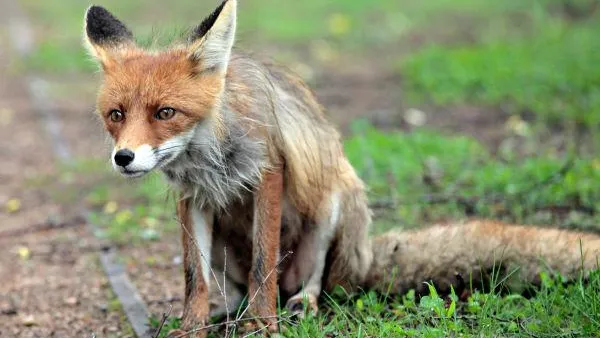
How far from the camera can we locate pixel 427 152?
856 centimetres

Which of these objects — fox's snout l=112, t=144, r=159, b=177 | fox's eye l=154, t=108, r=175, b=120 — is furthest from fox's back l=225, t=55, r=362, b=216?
fox's snout l=112, t=144, r=159, b=177

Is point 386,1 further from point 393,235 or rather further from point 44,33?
point 393,235

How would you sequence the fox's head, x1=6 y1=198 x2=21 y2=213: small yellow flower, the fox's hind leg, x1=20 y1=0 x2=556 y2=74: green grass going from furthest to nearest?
x1=20 y1=0 x2=556 y2=74: green grass
x1=6 y1=198 x2=21 y2=213: small yellow flower
the fox's hind leg
the fox's head

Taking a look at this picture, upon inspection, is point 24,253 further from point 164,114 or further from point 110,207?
point 164,114

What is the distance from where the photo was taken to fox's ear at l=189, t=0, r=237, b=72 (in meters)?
4.58

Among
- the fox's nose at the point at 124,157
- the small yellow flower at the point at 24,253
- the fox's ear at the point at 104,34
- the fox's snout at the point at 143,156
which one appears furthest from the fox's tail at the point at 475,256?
the small yellow flower at the point at 24,253

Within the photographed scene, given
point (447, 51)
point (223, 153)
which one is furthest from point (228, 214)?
point (447, 51)

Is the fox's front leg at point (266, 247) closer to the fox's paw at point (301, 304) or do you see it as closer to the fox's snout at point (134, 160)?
the fox's paw at point (301, 304)

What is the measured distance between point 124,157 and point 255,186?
0.83m


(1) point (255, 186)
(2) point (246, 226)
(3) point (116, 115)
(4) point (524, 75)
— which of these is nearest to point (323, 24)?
(4) point (524, 75)

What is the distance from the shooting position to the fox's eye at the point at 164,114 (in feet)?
14.8

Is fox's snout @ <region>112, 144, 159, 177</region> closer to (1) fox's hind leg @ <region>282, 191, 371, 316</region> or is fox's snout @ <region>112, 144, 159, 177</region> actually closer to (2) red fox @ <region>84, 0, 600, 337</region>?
(2) red fox @ <region>84, 0, 600, 337</region>

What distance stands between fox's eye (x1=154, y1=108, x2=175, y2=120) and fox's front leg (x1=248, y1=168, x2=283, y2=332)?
2.08ft

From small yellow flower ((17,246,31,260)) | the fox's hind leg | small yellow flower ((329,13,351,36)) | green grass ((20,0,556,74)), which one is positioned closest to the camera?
the fox's hind leg
